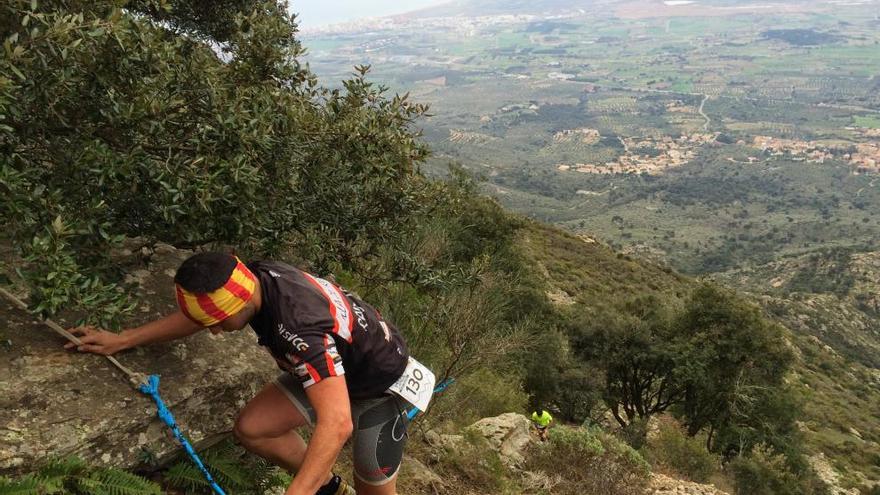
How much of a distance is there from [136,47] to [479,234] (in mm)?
26300

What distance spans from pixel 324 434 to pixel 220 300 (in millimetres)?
1008

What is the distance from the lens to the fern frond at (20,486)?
10.0ft

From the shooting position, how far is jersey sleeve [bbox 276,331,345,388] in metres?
3.30

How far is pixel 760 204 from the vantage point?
169m

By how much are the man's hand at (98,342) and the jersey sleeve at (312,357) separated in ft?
5.34

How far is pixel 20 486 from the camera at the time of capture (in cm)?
311

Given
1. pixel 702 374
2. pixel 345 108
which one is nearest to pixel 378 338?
pixel 345 108

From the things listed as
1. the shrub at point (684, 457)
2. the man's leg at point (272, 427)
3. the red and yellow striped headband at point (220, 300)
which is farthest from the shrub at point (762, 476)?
the red and yellow striped headband at point (220, 300)

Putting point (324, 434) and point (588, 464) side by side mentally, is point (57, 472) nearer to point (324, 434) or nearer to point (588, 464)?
point (324, 434)

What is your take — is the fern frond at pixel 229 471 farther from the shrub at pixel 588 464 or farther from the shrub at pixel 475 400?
the shrub at pixel 588 464

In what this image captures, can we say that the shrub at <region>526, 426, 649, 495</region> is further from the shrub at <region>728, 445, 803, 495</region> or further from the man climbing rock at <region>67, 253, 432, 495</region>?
the shrub at <region>728, 445, 803, 495</region>

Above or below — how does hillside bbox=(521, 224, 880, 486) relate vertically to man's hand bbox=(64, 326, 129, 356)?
below

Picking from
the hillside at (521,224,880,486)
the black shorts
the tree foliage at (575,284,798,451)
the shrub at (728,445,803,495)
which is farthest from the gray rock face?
the hillside at (521,224,880,486)

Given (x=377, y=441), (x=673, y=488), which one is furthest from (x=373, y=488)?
(x=673, y=488)
